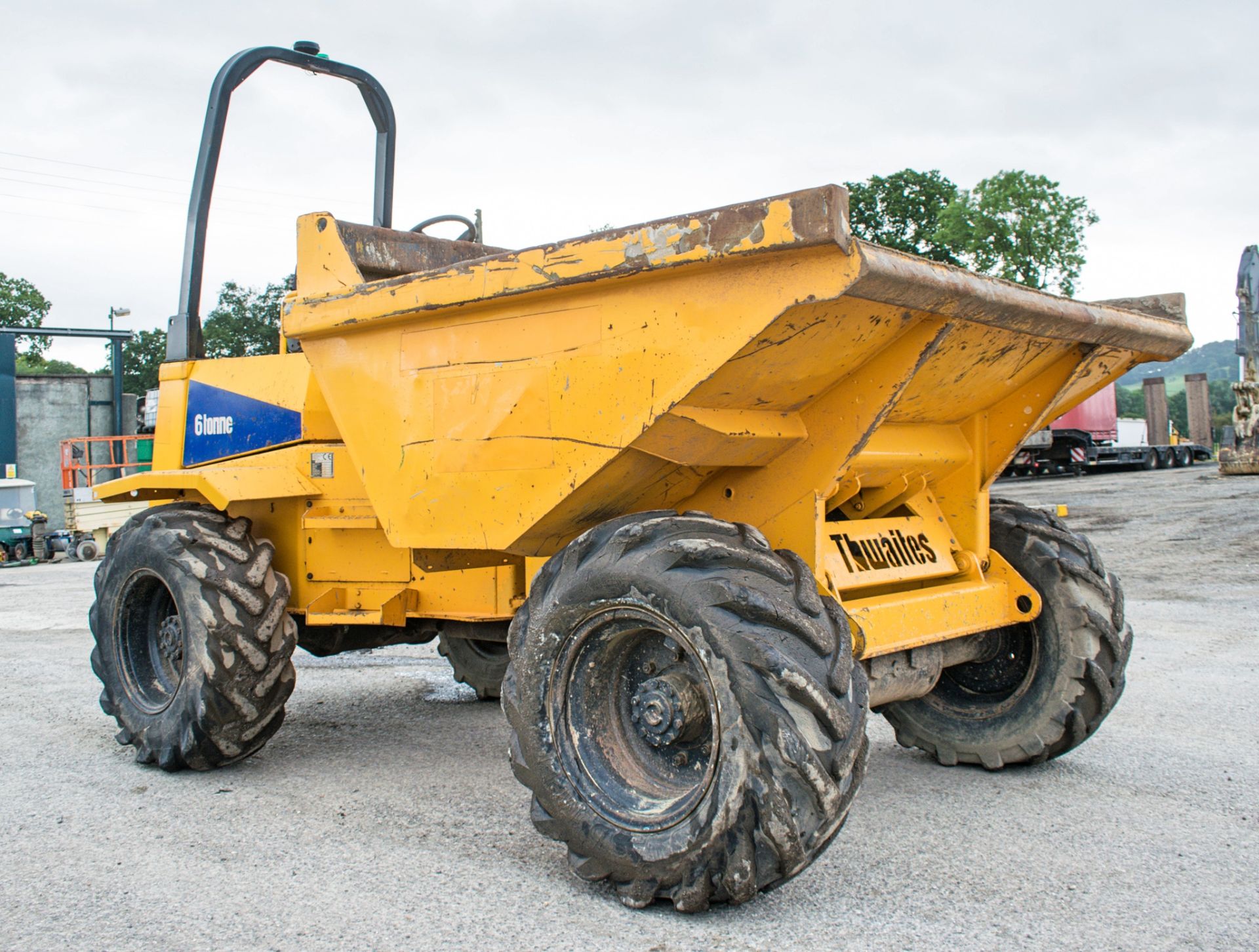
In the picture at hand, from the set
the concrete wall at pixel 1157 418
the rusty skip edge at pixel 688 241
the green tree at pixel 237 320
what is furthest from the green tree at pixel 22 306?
the rusty skip edge at pixel 688 241

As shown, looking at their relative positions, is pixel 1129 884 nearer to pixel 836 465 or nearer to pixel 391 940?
pixel 836 465

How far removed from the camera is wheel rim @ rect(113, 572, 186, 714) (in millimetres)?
4809

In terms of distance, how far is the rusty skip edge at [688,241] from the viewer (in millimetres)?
2629

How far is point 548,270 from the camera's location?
10.8 feet

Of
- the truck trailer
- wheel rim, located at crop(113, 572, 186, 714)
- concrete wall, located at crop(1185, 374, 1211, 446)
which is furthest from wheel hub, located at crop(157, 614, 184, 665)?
concrete wall, located at crop(1185, 374, 1211, 446)

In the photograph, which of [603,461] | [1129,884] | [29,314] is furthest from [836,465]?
[29,314]

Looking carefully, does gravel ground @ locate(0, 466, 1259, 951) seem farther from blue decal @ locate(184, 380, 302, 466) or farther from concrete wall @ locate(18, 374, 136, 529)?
concrete wall @ locate(18, 374, 136, 529)

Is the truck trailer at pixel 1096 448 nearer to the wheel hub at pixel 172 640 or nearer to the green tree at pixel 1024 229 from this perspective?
the green tree at pixel 1024 229

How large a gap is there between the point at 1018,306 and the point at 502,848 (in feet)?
7.61

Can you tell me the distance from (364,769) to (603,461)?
208 cm

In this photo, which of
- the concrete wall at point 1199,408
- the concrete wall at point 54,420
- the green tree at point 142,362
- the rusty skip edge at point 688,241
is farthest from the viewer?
the green tree at point 142,362

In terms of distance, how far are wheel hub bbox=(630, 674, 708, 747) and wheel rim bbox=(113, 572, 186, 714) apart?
2.52 meters

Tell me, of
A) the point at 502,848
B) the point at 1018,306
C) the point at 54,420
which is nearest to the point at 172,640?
the point at 502,848

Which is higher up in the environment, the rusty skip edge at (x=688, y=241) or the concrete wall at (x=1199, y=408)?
the concrete wall at (x=1199, y=408)
